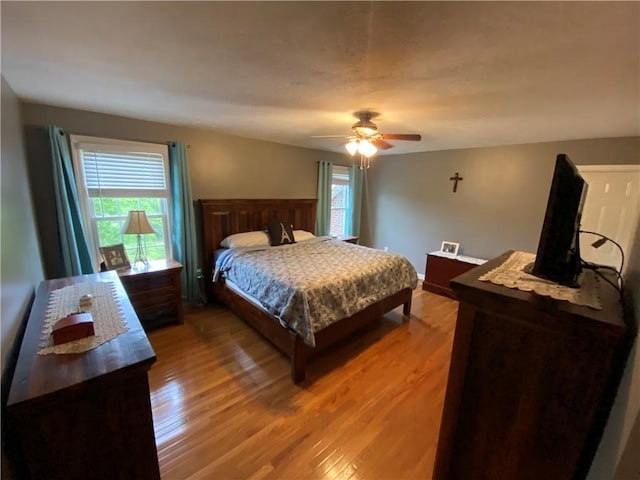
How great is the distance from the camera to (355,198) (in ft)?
17.5

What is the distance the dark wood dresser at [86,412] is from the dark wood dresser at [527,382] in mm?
1275

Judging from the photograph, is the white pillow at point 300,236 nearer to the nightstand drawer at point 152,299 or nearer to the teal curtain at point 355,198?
the teal curtain at point 355,198

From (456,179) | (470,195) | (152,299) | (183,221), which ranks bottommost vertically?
(152,299)

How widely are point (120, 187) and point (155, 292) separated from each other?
45.7 inches

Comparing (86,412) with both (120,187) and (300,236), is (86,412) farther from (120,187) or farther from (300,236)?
(300,236)

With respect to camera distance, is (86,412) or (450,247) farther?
(450,247)

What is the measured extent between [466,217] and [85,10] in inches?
176

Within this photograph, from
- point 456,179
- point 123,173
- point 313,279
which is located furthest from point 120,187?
point 456,179

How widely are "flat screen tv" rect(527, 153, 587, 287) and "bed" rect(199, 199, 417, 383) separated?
1565 mm

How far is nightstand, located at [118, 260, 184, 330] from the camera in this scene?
2.61m

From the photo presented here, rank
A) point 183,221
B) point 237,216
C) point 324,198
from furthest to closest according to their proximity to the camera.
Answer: point 324,198
point 237,216
point 183,221

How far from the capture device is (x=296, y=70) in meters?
1.54

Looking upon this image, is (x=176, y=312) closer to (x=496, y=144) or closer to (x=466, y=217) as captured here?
(x=466, y=217)

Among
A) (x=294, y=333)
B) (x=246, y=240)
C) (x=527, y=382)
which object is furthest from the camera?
(x=246, y=240)
